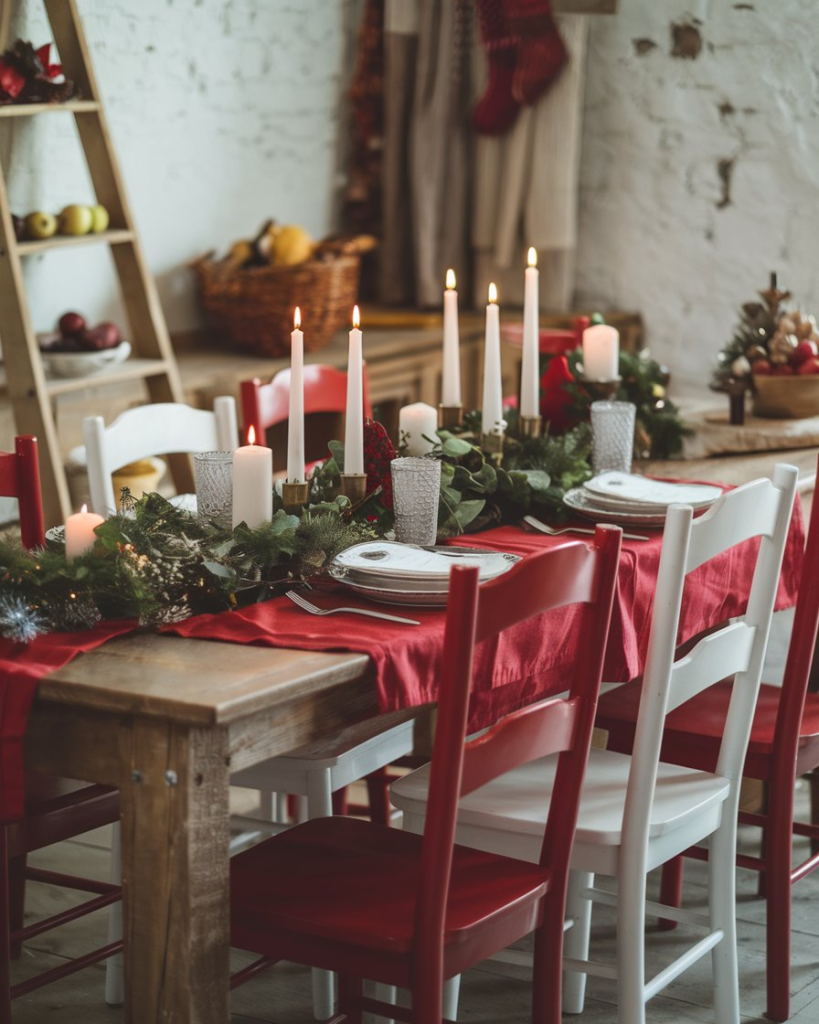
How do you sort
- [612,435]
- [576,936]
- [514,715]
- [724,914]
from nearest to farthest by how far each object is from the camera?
[514,715]
[724,914]
[576,936]
[612,435]

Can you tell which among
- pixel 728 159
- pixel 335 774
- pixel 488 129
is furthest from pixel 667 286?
pixel 335 774

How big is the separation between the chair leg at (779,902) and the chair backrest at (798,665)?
7cm

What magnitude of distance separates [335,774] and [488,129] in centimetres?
314

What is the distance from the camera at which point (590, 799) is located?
80.0 inches

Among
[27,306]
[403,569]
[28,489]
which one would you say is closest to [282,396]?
[28,489]

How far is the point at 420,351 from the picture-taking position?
181 inches

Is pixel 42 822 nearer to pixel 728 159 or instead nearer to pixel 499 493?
pixel 499 493

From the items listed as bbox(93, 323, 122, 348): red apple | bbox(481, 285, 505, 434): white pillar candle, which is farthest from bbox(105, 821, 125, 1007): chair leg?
bbox(93, 323, 122, 348): red apple

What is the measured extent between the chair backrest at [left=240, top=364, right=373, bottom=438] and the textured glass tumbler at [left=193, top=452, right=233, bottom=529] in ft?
2.38

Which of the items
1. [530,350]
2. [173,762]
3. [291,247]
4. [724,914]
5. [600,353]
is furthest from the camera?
[291,247]

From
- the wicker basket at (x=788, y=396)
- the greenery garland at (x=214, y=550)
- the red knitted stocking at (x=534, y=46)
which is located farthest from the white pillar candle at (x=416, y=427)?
the red knitted stocking at (x=534, y=46)

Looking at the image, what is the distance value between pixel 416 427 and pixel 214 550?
571 mm

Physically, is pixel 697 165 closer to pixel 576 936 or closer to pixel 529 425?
pixel 529 425

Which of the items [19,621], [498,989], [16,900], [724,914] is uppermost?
[19,621]
